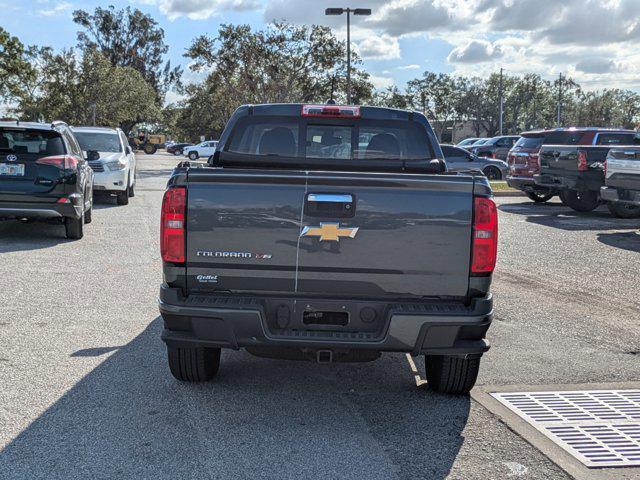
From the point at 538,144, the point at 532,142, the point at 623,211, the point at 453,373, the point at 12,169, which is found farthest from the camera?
the point at 532,142

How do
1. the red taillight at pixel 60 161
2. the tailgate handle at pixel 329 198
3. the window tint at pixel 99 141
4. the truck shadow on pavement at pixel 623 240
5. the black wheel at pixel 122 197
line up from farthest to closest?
the window tint at pixel 99 141, the black wheel at pixel 122 197, the truck shadow on pavement at pixel 623 240, the red taillight at pixel 60 161, the tailgate handle at pixel 329 198

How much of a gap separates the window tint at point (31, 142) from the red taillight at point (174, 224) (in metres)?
7.72

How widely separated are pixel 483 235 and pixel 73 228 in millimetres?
8835

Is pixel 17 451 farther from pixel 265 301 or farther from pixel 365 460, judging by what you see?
pixel 365 460

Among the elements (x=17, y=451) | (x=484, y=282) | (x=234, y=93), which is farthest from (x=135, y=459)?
(x=234, y=93)

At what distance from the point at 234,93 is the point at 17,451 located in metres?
40.6

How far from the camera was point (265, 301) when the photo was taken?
427 centimetres

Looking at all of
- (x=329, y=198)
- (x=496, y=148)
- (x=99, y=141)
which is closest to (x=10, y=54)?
(x=99, y=141)

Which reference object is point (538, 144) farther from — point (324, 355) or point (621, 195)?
point (324, 355)

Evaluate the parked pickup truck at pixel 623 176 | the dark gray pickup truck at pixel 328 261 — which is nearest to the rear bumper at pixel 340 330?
the dark gray pickup truck at pixel 328 261

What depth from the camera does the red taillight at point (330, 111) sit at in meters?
5.57

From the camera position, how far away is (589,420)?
14.8 ft

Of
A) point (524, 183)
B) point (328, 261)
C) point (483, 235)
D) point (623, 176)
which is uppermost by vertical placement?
point (483, 235)

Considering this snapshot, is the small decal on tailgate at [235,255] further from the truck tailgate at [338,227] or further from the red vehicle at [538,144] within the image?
the red vehicle at [538,144]
